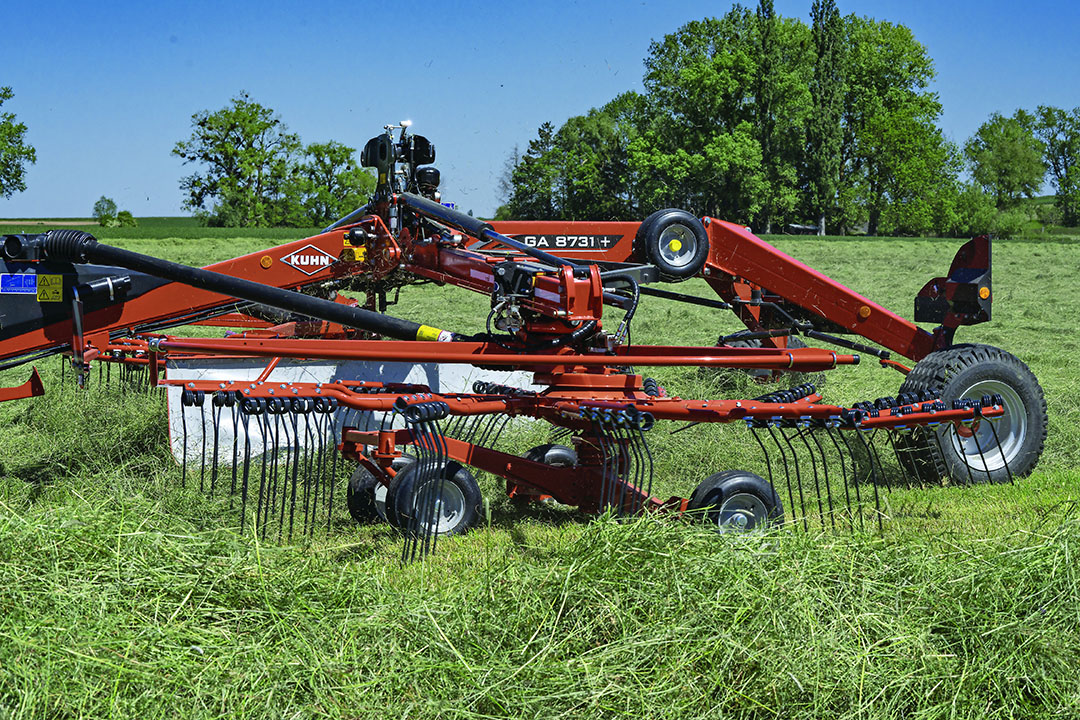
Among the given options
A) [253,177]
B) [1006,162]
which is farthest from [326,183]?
[1006,162]

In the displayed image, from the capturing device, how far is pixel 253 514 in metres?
5.57

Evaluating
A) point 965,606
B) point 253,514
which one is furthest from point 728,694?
point 253,514

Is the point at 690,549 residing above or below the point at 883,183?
below

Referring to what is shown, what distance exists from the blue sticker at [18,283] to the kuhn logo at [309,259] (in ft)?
6.16

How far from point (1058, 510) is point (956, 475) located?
745 mm

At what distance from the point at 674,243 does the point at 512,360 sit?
6.46 ft

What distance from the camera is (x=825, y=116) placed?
163ft

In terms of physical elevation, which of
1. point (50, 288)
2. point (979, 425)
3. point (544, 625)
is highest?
point (50, 288)

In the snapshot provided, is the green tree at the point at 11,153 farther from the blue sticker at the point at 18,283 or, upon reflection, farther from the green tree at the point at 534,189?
the blue sticker at the point at 18,283

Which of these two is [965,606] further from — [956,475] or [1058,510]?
[956,475]

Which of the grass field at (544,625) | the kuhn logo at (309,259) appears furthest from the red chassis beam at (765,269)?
the grass field at (544,625)

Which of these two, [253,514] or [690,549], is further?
[253,514]

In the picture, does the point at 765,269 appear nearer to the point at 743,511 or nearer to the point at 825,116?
the point at 743,511

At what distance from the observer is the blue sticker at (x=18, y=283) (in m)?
5.59
